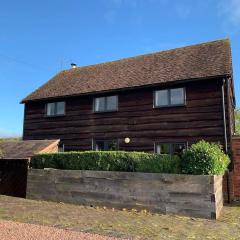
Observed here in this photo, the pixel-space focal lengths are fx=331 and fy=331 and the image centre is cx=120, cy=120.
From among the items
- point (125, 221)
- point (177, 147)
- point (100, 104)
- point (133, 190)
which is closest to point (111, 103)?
point (100, 104)

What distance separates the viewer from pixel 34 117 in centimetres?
2248

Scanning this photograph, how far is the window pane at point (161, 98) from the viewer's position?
18047 mm

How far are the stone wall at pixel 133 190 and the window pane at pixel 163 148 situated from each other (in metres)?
4.40

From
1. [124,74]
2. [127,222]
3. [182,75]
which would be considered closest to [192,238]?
[127,222]

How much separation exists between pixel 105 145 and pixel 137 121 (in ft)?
8.20

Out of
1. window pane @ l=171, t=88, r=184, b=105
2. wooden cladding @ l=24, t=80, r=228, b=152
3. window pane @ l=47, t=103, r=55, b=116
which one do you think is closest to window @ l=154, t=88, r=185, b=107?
window pane @ l=171, t=88, r=184, b=105

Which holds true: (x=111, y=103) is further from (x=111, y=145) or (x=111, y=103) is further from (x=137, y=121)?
(x=111, y=145)

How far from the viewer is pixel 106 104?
19.9 m

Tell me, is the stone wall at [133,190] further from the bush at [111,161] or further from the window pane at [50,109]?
the window pane at [50,109]

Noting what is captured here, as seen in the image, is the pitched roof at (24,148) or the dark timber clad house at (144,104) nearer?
the dark timber clad house at (144,104)

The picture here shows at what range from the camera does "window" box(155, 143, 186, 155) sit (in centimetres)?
1723

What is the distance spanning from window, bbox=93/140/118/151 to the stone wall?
4737 mm

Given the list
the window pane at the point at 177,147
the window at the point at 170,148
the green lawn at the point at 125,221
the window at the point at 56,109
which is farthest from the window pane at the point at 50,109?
the green lawn at the point at 125,221

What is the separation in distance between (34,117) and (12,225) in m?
13.6
